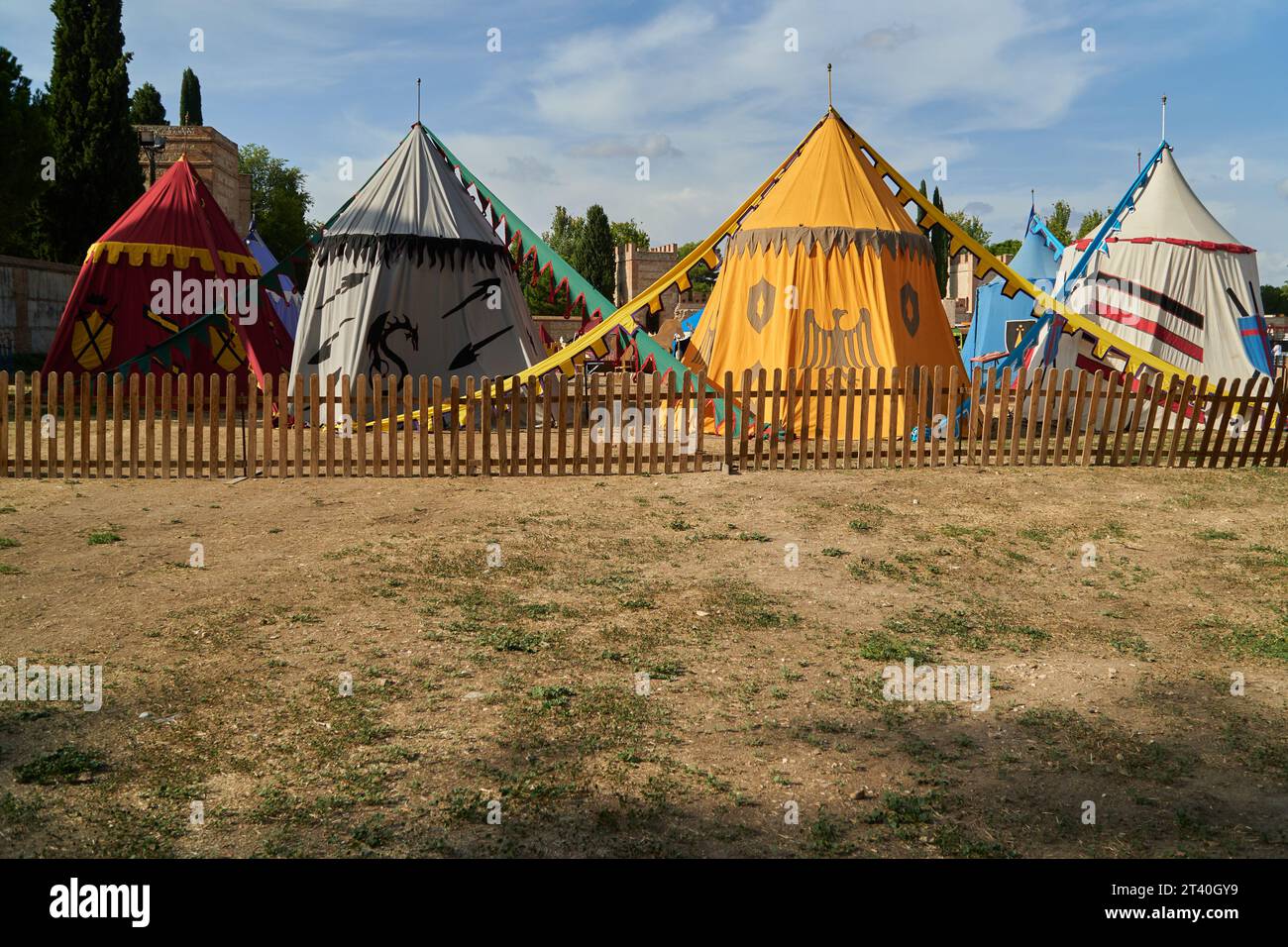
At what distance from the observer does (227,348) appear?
1919 centimetres

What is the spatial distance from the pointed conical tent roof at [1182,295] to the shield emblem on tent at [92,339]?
1990cm

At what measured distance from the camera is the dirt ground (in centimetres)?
372

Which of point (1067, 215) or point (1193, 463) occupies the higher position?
point (1067, 215)

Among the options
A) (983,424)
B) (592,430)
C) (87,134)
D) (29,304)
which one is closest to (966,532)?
(983,424)

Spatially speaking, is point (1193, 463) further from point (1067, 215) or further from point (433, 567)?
point (1067, 215)

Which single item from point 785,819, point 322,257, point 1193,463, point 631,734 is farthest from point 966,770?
point 322,257

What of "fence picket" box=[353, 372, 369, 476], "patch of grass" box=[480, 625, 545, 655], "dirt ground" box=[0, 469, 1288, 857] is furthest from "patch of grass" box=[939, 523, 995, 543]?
"fence picket" box=[353, 372, 369, 476]

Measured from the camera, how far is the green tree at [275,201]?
62.3 m

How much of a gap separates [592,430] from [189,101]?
54295mm

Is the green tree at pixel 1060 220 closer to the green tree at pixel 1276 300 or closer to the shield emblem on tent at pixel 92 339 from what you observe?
the green tree at pixel 1276 300

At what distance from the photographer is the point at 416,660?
548 centimetres

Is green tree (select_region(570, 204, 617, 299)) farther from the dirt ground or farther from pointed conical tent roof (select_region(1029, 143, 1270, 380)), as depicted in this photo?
the dirt ground
